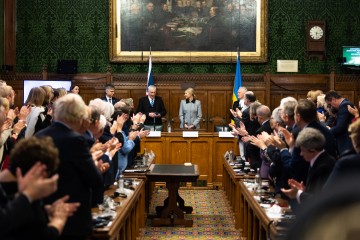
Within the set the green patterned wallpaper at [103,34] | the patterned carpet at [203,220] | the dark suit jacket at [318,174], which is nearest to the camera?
the dark suit jacket at [318,174]

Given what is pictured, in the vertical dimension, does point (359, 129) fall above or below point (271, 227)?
above

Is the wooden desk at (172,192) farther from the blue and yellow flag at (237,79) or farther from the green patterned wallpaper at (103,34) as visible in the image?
the green patterned wallpaper at (103,34)

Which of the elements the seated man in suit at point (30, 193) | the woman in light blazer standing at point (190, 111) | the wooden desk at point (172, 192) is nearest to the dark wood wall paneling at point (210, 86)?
the woman in light blazer standing at point (190, 111)

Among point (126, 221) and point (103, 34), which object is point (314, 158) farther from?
point (103, 34)

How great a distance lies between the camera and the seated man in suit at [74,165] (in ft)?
10.4

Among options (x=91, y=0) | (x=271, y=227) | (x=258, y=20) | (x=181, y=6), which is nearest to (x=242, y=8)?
(x=258, y=20)

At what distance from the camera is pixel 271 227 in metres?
4.04

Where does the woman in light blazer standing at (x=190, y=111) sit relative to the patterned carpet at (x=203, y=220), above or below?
above

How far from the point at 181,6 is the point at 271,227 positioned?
10208 millimetres

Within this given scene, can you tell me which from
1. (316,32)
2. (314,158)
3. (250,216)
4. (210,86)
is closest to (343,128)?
(250,216)

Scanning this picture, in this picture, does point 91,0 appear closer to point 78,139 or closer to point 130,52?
point 130,52

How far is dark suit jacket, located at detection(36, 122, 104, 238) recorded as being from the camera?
317 cm

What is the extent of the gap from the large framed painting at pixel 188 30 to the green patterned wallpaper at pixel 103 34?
34 centimetres

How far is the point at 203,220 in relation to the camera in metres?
7.82
